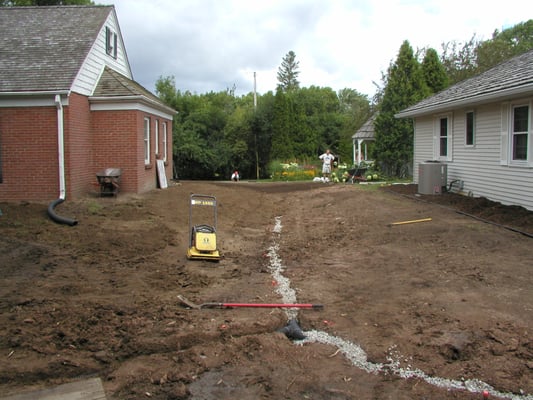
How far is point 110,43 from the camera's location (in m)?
18.0

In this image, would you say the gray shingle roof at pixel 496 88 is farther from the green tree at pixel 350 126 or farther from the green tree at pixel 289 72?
the green tree at pixel 289 72

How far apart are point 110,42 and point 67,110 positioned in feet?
18.1

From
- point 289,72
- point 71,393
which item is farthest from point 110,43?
point 289,72

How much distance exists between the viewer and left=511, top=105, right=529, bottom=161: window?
39.8 ft

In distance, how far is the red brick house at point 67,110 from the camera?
532 inches

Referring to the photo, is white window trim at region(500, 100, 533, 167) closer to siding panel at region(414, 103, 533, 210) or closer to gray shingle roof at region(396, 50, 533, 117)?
siding panel at region(414, 103, 533, 210)

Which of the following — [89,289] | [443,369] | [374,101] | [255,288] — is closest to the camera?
[443,369]

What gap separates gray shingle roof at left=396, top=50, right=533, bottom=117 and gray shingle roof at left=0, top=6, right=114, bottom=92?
11294mm

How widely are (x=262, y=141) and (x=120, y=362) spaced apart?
122 ft

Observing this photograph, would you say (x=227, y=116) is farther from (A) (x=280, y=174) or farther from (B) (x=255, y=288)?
(B) (x=255, y=288)

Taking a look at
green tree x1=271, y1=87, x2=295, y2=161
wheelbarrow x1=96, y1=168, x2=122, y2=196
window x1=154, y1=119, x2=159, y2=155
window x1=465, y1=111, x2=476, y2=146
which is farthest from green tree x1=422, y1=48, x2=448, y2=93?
wheelbarrow x1=96, y1=168, x2=122, y2=196

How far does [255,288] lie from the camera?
24.3ft

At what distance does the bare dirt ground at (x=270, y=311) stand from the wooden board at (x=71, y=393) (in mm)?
114

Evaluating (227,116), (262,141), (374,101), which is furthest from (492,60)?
(227,116)
